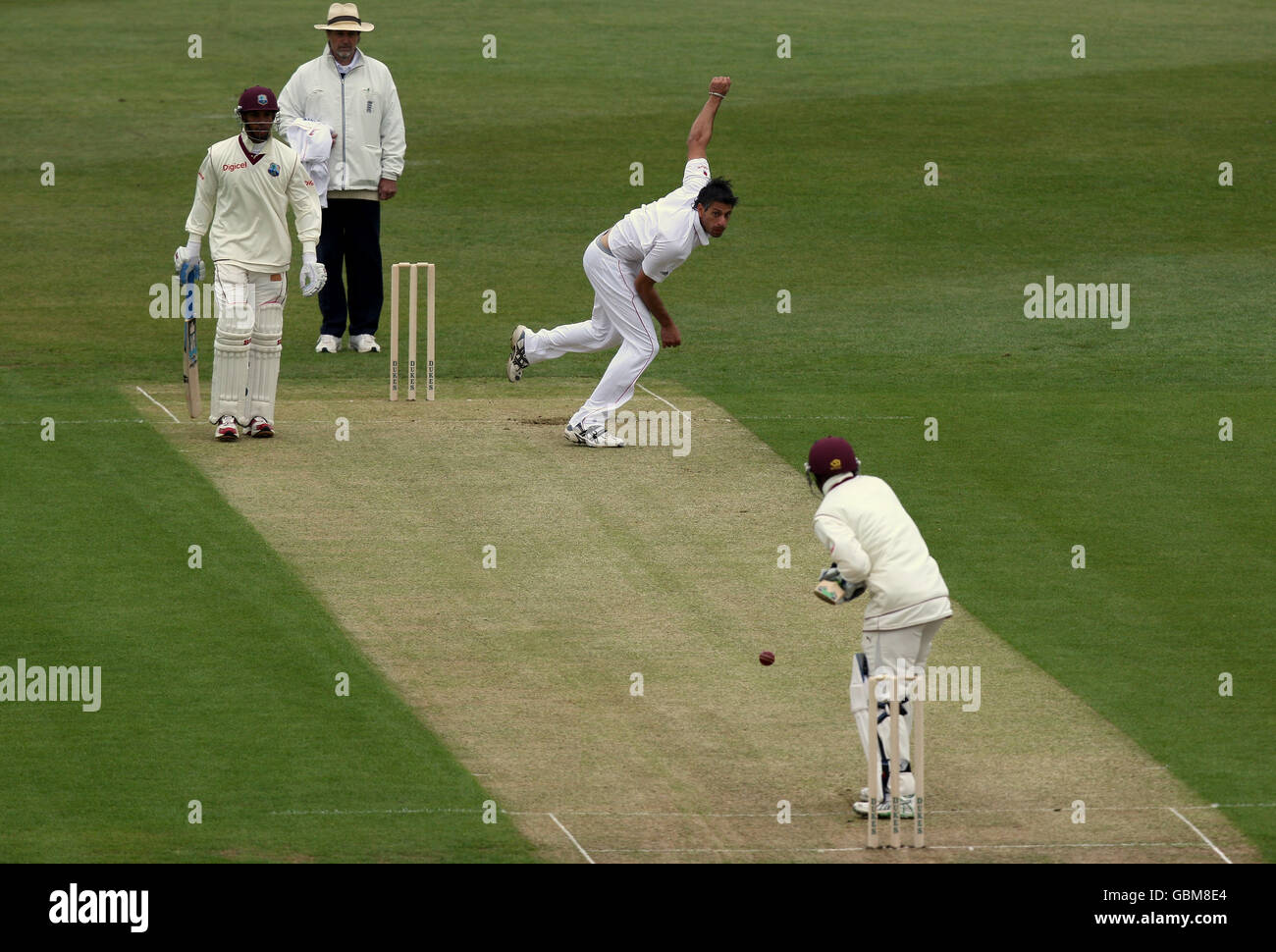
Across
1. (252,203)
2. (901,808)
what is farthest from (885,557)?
(252,203)

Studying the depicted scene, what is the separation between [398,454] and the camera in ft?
53.1

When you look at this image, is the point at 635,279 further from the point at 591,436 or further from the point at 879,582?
the point at 879,582

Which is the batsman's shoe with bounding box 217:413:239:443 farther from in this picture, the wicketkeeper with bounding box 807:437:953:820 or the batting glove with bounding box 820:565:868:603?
the batting glove with bounding box 820:565:868:603

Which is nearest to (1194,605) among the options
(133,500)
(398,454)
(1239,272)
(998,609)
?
(998,609)

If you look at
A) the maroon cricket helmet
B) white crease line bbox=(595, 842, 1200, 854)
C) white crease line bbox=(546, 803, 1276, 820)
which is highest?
the maroon cricket helmet

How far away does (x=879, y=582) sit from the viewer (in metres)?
10.2

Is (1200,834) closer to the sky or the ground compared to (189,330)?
closer to the ground

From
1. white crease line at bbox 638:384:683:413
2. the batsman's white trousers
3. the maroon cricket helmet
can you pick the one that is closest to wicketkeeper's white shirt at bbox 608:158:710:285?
the batsman's white trousers

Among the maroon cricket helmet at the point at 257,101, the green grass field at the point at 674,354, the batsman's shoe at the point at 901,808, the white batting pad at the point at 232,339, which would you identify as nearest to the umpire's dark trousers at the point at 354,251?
the green grass field at the point at 674,354

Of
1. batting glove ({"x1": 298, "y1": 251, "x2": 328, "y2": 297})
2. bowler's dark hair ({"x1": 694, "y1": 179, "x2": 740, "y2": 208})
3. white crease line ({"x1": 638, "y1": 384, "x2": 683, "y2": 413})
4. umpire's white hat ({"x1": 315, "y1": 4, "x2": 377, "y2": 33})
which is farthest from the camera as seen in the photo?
umpire's white hat ({"x1": 315, "y1": 4, "x2": 377, "y2": 33})

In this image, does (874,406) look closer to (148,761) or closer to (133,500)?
(133,500)

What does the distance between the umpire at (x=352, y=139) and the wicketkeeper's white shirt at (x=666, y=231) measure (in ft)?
11.9

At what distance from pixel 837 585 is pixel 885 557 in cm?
33

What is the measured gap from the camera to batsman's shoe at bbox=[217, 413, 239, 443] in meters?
16.3
